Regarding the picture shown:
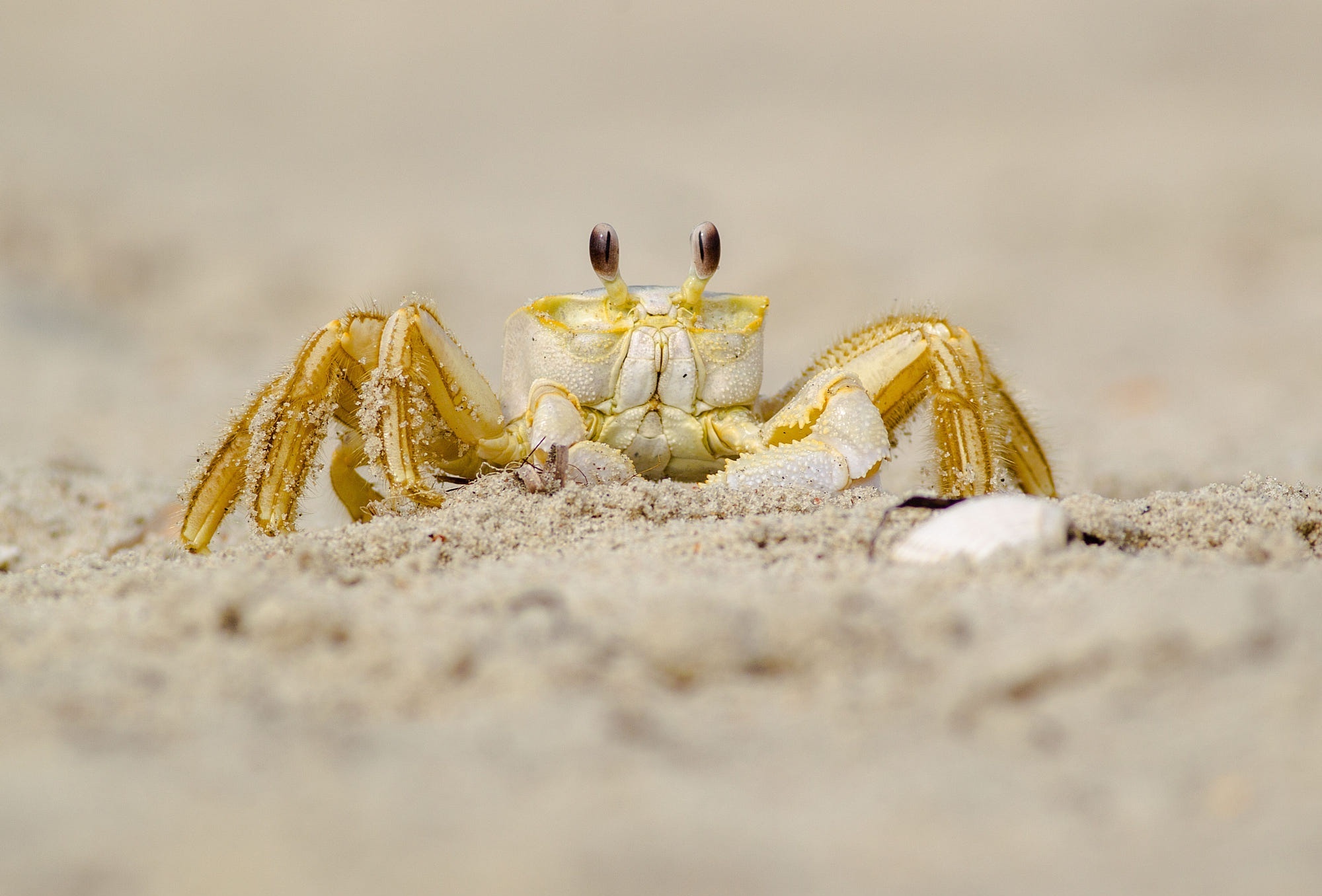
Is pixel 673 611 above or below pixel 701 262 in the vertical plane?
below

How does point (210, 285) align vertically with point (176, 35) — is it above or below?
below

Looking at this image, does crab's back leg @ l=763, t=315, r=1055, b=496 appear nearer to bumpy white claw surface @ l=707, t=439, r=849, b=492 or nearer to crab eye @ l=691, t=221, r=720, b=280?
bumpy white claw surface @ l=707, t=439, r=849, b=492

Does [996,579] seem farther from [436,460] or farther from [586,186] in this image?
[586,186]

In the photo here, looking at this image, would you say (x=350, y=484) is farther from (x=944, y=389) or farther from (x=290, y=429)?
(x=944, y=389)

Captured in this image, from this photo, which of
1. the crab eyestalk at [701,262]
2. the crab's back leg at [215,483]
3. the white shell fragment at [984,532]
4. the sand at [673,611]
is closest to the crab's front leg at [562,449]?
the sand at [673,611]

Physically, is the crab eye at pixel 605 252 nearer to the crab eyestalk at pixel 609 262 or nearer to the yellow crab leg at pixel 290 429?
the crab eyestalk at pixel 609 262

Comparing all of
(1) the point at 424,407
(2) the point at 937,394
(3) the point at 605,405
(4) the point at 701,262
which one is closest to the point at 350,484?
(1) the point at 424,407

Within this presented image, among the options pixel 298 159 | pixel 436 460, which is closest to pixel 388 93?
pixel 298 159
